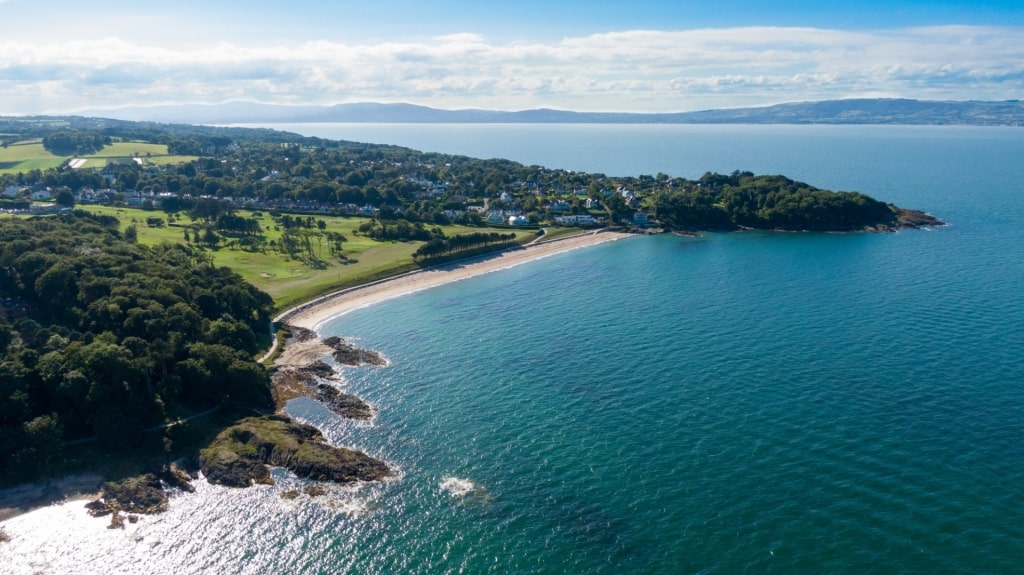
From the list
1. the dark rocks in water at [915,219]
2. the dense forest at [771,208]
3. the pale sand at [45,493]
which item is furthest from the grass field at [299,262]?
the dark rocks in water at [915,219]

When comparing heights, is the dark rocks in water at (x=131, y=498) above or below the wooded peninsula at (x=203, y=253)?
below

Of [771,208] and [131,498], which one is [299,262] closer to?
[131,498]

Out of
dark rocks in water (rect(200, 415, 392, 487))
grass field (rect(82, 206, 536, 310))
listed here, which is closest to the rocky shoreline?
dark rocks in water (rect(200, 415, 392, 487))

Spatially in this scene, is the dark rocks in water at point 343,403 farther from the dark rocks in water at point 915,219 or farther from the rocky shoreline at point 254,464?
the dark rocks in water at point 915,219

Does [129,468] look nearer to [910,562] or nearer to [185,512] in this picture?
[185,512]

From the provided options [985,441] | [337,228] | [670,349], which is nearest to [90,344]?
[670,349]
